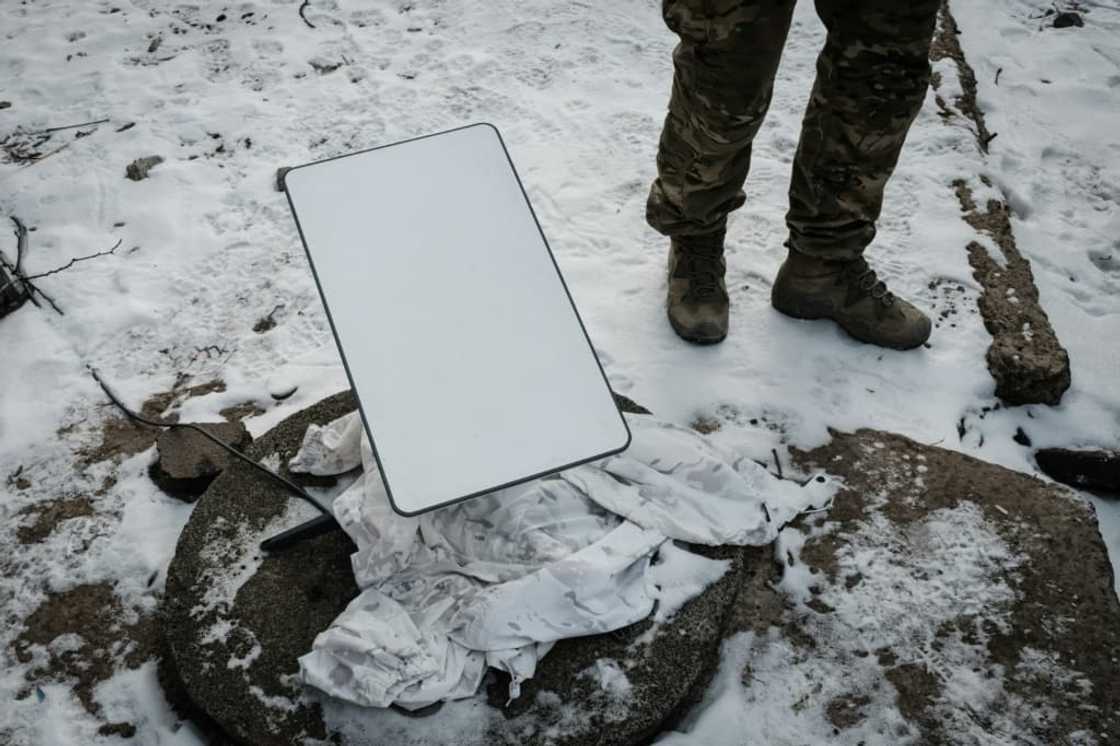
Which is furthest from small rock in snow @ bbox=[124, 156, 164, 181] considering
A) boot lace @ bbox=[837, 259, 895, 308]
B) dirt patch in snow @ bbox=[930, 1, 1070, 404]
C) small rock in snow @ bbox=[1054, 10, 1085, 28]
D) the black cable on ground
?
small rock in snow @ bbox=[1054, 10, 1085, 28]

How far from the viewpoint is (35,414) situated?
2482mm

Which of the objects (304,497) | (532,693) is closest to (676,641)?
(532,693)

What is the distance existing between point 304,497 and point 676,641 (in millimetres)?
952

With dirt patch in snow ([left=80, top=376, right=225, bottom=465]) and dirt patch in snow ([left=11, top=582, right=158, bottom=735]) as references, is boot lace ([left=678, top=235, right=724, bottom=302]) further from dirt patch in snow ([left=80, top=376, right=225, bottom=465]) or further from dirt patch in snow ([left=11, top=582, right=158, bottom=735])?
dirt patch in snow ([left=11, top=582, right=158, bottom=735])

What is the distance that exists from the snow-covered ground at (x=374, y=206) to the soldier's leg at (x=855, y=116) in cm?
38

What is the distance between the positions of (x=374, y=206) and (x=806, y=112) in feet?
4.06

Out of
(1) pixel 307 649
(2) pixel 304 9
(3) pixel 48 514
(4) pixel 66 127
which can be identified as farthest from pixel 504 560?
(2) pixel 304 9

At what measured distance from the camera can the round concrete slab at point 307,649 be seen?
1.71m

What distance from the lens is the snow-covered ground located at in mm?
2377

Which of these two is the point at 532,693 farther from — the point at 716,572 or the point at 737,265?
the point at 737,265

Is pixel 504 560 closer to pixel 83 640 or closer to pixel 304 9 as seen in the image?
pixel 83 640

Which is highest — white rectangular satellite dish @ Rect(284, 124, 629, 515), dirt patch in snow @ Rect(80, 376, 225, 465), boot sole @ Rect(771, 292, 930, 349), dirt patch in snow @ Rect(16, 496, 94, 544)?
white rectangular satellite dish @ Rect(284, 124, 629, 515)

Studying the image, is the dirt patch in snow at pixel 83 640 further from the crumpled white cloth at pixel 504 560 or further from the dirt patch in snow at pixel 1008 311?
the dirt patch in snow at pixel 1008 311

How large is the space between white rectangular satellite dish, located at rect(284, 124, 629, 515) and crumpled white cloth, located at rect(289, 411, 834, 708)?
33cm
